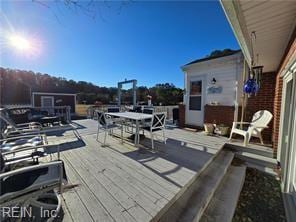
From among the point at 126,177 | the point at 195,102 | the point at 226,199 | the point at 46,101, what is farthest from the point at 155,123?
the point at 46,101

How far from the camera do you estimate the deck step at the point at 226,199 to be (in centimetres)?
178

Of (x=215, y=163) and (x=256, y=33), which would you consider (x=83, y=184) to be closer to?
(x=215, y=163)

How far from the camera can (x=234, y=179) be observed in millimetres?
2699

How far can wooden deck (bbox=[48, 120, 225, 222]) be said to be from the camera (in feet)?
4.95

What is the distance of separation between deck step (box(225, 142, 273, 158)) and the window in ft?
6.85

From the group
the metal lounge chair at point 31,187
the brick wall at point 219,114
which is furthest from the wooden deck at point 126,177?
the brick wall at point 219,114

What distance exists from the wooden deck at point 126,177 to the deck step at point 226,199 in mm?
396

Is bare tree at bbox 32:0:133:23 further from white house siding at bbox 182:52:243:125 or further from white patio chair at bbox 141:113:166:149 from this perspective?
white house siding at bbox 182:52:243:125

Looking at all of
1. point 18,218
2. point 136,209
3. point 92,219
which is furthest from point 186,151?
point 18,218

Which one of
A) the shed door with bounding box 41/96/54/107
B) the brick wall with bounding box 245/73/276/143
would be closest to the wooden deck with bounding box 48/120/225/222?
the brick wall with bounding box 245/73/276/143

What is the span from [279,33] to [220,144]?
262 centimetres

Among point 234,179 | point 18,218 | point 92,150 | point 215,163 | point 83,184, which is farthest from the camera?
point 92,150

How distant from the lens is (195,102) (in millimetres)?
5840

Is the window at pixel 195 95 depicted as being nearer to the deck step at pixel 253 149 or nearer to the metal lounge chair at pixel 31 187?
the deck step at pixel 253 149
